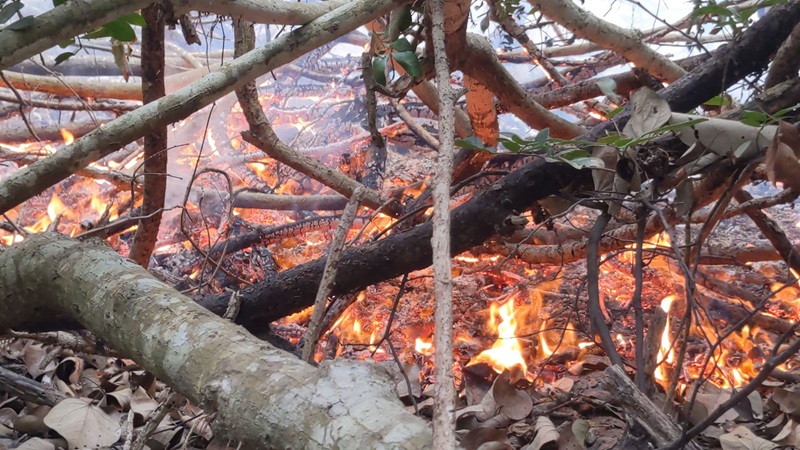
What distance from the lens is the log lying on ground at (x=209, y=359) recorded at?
0.76 m

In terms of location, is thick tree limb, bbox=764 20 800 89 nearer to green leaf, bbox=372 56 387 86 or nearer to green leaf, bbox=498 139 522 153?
green leaf, bbox=498 139 522 153

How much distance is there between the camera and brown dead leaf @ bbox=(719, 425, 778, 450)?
46.3 inches

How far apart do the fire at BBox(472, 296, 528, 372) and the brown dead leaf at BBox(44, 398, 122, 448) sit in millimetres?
1061

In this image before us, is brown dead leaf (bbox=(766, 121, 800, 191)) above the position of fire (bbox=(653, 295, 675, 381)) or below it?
above

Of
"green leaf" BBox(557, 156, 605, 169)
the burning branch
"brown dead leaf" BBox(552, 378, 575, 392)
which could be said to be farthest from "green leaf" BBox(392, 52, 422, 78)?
"brown dead leaf" BBox(552, 378, 575, 392)

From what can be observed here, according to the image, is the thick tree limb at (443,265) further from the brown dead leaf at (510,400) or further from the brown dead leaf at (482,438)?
the brown dead leaf at (510,400)

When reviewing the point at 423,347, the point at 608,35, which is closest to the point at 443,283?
the point at 423,347

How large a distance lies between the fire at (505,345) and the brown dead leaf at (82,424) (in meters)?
1.06

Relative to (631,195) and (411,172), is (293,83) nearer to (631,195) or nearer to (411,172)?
(411,172)

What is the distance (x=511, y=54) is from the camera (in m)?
4.58

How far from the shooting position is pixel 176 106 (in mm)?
1400

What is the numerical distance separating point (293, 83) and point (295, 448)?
244 inches

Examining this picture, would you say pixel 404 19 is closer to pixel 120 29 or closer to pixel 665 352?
pixel 120 29

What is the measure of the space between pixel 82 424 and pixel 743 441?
4.72 feet
